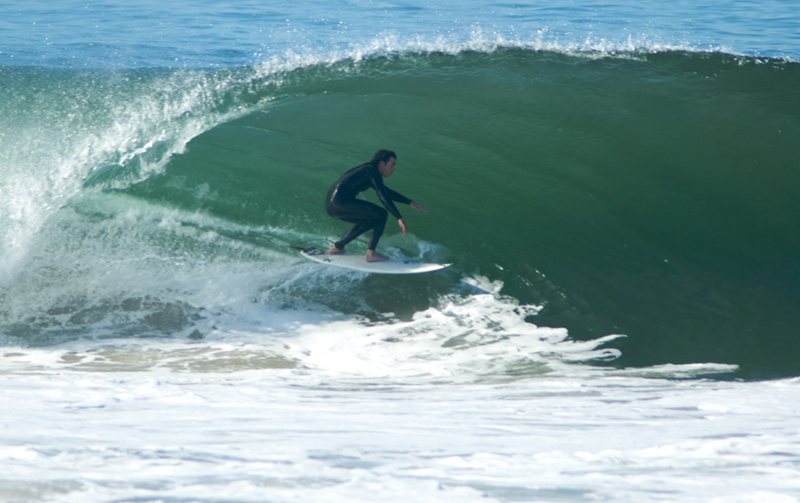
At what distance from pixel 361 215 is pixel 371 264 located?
0.42m

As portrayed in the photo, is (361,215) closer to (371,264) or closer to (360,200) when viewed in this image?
(360,200)

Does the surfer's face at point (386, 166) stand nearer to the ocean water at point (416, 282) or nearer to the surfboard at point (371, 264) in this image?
the surfboard at point (371, 264)

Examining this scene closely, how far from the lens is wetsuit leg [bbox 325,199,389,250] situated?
4887mm

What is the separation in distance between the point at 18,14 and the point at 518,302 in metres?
18.8

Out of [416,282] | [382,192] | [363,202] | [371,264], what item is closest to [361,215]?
[363,202]

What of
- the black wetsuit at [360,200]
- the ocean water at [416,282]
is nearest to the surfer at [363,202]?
the black wetsuit at [360,200]

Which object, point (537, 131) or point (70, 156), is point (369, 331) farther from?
point (70, 156)

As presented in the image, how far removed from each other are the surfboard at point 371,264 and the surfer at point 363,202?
7 centimetres

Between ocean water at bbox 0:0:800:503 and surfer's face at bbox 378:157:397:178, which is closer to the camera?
ocean water at bbox 0:0:800:503

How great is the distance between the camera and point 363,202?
4930mm

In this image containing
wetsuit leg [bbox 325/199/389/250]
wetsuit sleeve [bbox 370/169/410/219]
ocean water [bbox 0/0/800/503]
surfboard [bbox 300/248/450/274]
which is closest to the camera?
ocean water [bbox 0/0/800/503]

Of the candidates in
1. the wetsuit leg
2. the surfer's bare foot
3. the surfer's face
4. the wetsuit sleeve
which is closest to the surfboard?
the surfer's bare foot

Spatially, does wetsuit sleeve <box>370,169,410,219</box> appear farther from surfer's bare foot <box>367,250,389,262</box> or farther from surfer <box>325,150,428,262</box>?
surfer's bare foot <box>367,250,389,262</box>

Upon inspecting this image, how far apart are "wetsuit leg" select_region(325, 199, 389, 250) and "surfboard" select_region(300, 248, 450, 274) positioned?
0.54 feet
